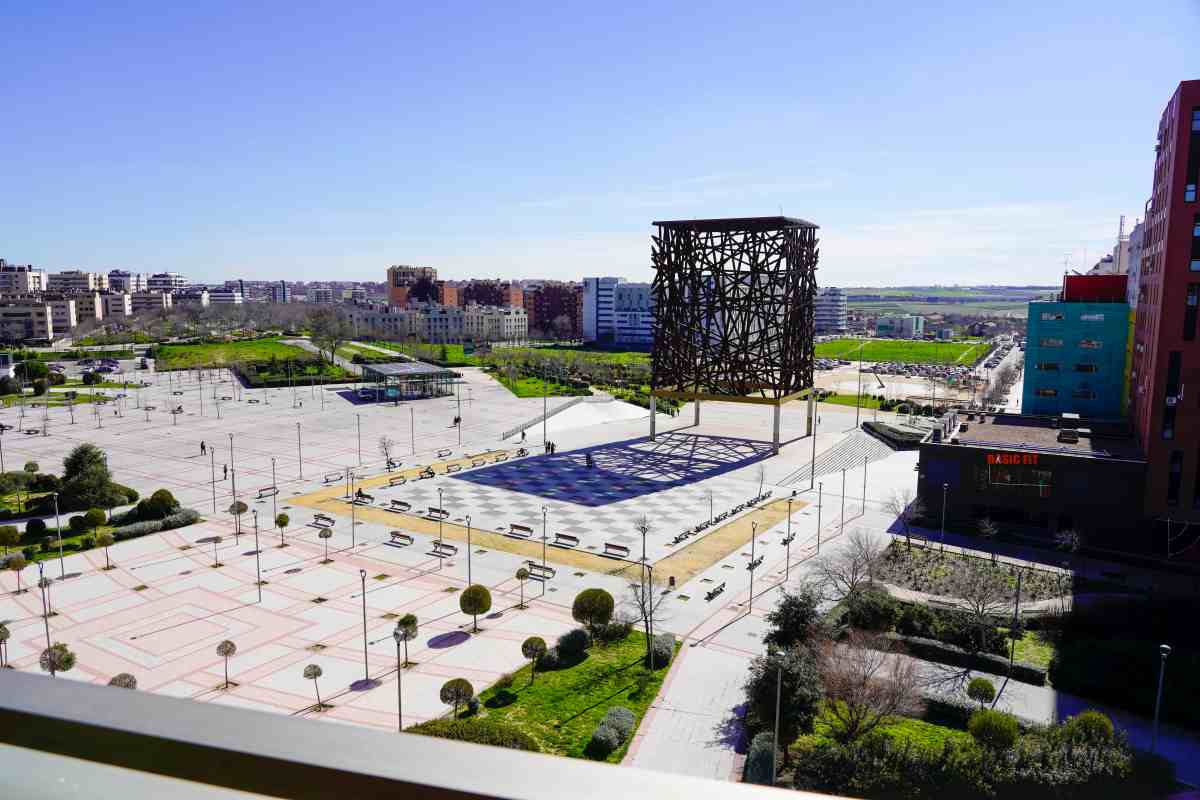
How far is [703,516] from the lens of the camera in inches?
1363

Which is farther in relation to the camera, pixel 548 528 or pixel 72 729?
pixel 548 528

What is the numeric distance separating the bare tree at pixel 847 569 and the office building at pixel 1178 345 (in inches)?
460

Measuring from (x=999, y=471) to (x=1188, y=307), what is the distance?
9.06 m

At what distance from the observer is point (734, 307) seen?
48.2m

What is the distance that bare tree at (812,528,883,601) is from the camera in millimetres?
25094

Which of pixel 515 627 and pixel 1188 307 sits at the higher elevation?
pixel 1188 307

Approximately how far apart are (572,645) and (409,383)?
181 ft

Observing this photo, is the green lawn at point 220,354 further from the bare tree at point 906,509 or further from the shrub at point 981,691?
the shrub at point 981,691

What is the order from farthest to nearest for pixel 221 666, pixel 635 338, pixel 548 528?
pixel 635 338
pixel 548 528
pixel 221 666

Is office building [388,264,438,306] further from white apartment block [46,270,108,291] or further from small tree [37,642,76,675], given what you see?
small tree [37,642,76,675]

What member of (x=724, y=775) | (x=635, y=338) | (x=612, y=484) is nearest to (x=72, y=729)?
(x=724, y=775)

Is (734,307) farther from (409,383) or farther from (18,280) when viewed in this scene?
(18,280)

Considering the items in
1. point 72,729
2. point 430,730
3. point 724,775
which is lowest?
point 724,775

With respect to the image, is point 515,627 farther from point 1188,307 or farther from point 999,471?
point 1188,307
